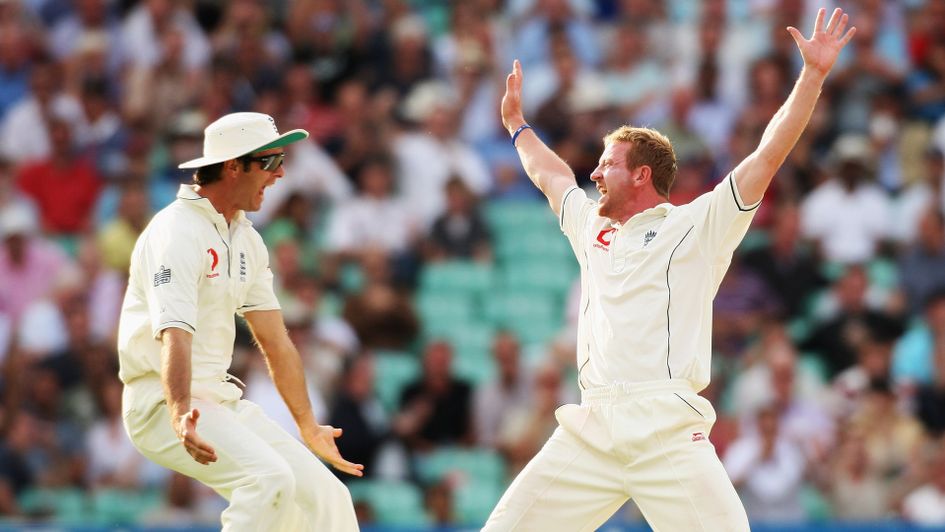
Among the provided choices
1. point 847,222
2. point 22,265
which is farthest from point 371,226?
point 847,222

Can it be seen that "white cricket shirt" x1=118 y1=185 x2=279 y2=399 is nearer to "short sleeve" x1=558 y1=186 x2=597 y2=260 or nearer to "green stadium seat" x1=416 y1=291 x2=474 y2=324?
"short sleeve" x1=558 y1=186 x2=597 y2=260

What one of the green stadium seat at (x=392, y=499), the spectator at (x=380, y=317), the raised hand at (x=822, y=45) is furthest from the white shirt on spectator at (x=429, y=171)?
the raised hand at (x=822, y=45)

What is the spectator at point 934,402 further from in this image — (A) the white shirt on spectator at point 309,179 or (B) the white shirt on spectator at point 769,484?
(A) the white shirt on spectator at point 309,179

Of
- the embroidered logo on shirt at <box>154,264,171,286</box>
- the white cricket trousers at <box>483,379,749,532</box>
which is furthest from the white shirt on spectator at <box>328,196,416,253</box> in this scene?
the embroidered logo on shirt at <box>154,264,171,286</box>

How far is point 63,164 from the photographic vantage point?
15.0 m

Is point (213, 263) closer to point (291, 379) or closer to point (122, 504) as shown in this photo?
point (291, 379)

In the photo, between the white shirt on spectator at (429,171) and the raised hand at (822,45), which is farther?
the white shirt on spectator at (429,171)

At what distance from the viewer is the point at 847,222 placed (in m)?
14.0

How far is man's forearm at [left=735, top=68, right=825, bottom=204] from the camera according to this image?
7195 mm

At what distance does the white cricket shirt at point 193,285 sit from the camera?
732 cm

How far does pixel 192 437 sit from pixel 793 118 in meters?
2.91

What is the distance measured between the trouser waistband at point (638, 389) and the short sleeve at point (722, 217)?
0.60 meters

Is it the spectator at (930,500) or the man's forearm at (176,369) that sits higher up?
the man's forearm at (176,369)

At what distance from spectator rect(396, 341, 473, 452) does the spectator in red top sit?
3.65 m
